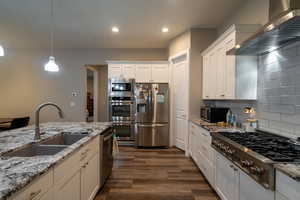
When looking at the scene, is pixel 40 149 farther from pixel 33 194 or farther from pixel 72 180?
pixel 33 194

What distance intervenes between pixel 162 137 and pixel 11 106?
484 cm

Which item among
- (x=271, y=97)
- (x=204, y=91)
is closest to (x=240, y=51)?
(x=271, y=97)

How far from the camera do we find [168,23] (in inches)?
167

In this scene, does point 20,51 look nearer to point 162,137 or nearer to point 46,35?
point 46,35

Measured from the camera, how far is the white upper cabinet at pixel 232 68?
274 cm

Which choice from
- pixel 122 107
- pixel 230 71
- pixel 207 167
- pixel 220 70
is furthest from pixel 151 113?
pixel 230 71

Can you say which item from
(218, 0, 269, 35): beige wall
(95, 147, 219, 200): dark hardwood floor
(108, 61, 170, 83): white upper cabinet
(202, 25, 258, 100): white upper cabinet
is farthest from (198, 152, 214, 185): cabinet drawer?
(108, 61, 170, 83): white upper cabinet

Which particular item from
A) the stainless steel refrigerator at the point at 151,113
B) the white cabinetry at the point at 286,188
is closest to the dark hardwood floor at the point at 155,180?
the stainless steel refrigerator at the point at 151,113

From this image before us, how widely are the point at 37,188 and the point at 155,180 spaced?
232 cm

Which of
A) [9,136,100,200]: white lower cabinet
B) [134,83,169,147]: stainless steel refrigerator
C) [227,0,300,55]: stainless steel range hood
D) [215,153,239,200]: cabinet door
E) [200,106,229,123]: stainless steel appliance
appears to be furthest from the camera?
[134,83,169,147]: stainless steel refrigerator

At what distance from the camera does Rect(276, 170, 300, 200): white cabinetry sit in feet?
3.74

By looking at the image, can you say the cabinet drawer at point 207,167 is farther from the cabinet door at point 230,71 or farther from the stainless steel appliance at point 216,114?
the cabinet door at point 230,71

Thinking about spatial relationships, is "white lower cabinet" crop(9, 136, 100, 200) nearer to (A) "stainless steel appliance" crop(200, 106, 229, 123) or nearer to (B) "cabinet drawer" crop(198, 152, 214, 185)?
(B) "cabinet drawer" crop(198, 152, 214, 185)

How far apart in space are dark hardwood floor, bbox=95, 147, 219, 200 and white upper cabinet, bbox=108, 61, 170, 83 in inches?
79.1
